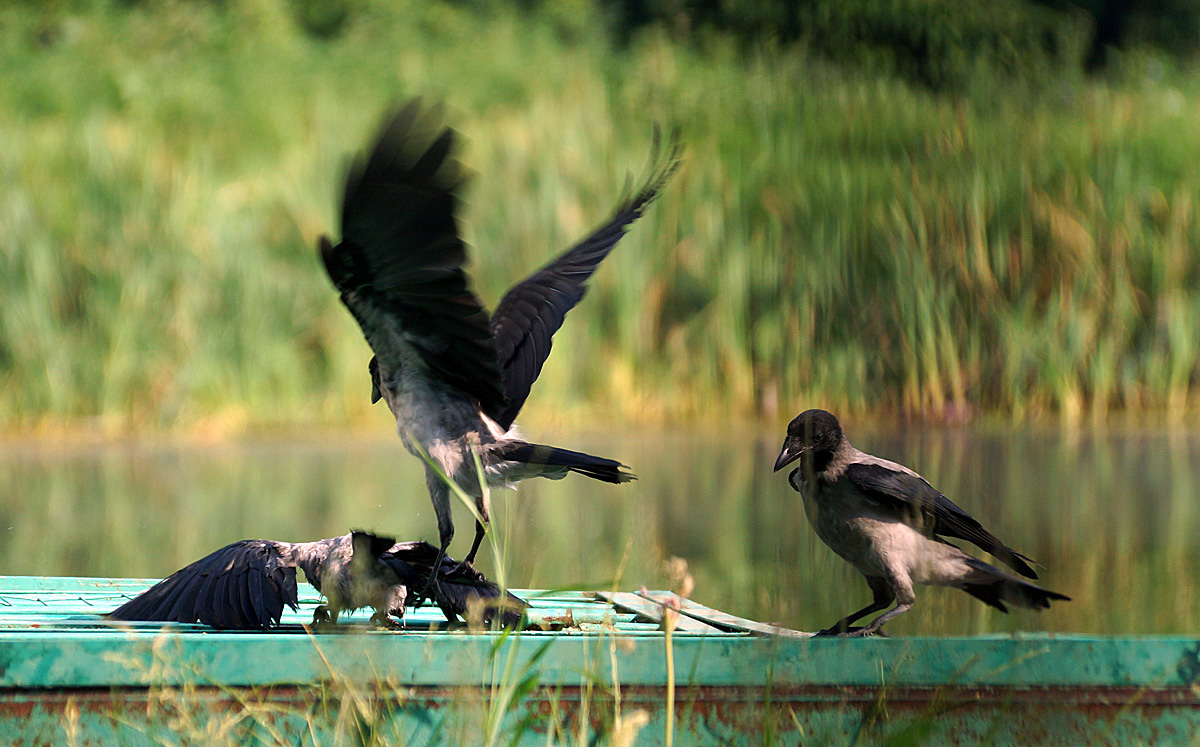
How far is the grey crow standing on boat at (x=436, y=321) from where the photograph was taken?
2307 millimetres

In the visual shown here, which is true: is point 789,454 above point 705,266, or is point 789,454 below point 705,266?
below

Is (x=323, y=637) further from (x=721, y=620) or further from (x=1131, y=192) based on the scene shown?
(x=1131, y=192)

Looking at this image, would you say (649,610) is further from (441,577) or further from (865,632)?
(865,632)

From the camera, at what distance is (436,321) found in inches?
104

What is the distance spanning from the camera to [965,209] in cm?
734

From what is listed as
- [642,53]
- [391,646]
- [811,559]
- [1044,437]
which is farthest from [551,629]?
[642,53]

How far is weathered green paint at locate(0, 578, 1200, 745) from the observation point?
202 centimetres

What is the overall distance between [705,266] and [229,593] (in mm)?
5841

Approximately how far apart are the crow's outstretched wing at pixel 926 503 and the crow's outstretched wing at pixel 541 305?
2.87 ft

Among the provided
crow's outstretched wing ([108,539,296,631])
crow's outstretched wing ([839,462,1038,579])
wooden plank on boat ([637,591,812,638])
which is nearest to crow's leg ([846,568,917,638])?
crow's outstretched wing ([839,462,1038,579])

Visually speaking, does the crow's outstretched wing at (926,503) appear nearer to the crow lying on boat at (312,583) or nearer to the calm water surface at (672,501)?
the crow lying on boat at (312,583)

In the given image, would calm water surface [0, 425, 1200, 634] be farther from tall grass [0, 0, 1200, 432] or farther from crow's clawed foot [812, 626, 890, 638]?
crow's clawed foot [812, 626, 890, 638]

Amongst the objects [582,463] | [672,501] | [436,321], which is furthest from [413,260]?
[672,501]

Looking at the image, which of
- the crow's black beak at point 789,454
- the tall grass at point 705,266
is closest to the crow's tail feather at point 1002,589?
the crow's black beak at point 789,454
